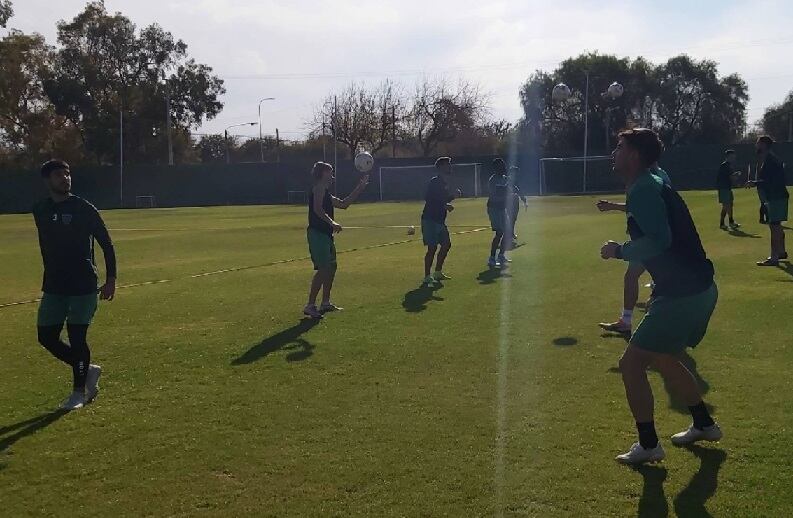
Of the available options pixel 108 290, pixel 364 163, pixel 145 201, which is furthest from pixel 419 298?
pixel 145 201

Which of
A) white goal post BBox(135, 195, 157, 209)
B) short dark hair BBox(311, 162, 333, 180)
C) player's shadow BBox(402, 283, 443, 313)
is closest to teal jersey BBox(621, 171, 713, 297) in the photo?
short dark hair BBox(311, 162, 333, 180)

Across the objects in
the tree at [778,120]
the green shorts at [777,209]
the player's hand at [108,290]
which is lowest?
the player's hand at [108,290]

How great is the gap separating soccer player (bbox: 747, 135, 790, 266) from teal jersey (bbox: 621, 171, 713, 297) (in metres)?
9.38

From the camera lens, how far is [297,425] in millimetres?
5750

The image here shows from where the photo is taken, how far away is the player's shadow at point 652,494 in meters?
4.19

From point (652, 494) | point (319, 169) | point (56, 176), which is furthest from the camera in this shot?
point (319, 169)

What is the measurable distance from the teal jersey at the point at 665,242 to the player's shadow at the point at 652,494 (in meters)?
1.07

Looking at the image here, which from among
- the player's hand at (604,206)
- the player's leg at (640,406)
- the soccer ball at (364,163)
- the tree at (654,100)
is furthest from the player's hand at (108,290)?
the tree at (654,100)

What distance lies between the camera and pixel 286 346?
836cm

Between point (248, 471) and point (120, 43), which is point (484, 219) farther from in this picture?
point (120, 43)

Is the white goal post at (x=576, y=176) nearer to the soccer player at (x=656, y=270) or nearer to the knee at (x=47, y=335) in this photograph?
the knee at (x=47, y=335)

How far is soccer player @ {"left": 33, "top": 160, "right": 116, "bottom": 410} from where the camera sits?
6.34 m

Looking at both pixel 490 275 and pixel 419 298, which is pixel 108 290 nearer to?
pixel 419 298

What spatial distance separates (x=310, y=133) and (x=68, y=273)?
244 ft
